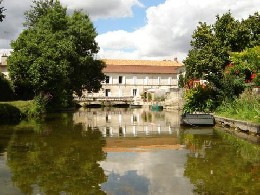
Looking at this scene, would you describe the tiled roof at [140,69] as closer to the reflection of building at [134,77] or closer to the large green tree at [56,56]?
the reflection of building at [134,77]

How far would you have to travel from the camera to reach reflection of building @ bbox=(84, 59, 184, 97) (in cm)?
9200

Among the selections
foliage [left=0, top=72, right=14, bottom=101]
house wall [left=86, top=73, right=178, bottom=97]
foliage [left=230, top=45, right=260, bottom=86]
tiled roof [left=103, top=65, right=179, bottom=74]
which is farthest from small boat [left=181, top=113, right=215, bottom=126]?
tiled roof [left=103, top=65, right=179, bottom=74]

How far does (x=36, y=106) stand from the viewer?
3388 cm

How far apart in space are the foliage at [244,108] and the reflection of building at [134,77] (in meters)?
61.8

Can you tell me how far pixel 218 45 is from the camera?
3098cm

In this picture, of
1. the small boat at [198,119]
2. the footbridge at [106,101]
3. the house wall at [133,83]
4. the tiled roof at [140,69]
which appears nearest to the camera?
the small boat at [198,119]

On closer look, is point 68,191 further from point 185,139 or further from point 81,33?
point 81,33

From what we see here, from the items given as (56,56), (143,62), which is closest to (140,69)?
(143,62)

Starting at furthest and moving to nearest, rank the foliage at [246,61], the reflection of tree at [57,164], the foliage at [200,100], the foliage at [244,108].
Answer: the foliage at [200,100]
the foliage at [246,61]
the foliage at [244,108]
the reflection of tree at [57,164]

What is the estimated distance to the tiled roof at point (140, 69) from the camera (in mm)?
92938

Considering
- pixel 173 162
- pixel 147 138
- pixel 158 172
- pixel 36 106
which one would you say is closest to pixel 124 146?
pixel 147 138

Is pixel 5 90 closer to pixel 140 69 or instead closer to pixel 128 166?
pixel 128 166

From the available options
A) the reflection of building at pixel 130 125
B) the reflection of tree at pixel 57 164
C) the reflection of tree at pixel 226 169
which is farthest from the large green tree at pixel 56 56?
the reflection of tree at pixel 226 169

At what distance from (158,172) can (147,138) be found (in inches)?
323
